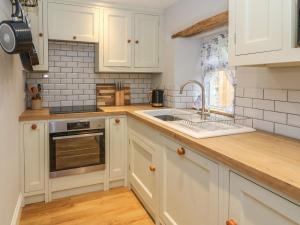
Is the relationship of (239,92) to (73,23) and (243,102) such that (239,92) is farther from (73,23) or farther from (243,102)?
(73,23)

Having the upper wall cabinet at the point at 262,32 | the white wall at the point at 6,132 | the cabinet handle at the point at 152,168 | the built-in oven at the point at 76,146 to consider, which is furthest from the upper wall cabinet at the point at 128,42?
the upper wall cabinet at the point at 262,32

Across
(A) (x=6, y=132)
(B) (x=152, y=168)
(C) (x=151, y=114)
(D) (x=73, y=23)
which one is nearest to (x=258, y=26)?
(B) (x=152, y=168)

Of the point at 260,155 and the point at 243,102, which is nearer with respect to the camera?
the point at 260,155

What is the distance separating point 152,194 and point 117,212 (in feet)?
1.41

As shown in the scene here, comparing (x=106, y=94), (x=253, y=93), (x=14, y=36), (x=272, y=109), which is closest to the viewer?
(x=14, y=36)

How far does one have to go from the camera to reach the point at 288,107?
5.05ft

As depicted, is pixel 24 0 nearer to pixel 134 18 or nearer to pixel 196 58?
pixel 134 18

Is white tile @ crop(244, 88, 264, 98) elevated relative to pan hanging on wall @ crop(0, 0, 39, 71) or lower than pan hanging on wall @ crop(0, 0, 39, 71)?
lower

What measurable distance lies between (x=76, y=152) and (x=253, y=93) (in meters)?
1.77

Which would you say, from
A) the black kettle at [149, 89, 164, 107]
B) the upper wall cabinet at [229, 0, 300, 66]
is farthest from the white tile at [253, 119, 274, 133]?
the black kettle at [149, 89, 164, 107]

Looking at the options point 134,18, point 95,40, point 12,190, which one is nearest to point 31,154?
point 12,190

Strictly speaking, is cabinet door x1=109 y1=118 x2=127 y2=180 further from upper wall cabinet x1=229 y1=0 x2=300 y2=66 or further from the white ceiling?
upper wall cabinet x1=229 y1=0 x2=300 y2=66

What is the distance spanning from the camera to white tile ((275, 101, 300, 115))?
1.49 m

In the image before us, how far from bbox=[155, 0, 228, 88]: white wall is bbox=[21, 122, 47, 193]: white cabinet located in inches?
60.2
